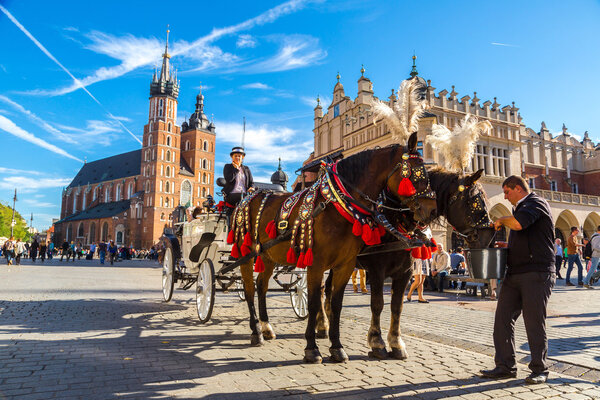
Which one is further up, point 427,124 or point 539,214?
point 427,124

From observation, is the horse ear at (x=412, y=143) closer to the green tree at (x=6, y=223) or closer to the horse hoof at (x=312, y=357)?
the horse hoof at (x=312, y=357)

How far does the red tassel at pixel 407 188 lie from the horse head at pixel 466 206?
17.6 inches

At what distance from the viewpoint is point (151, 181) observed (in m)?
78.6

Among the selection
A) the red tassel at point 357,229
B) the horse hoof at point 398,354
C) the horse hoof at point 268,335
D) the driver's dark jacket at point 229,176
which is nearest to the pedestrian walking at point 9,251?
the driver's dark jacket at point 229,176

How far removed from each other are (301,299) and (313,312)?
297 centimetres

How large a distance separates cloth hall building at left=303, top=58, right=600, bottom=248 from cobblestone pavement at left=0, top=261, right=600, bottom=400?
2240cm

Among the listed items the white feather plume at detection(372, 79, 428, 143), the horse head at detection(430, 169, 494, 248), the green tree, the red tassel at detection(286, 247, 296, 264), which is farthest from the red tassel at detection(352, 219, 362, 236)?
the green tree

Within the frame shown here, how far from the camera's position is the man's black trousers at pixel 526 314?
3621 millimetres

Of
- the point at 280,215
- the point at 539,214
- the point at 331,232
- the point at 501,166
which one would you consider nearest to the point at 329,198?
the point at 331,232

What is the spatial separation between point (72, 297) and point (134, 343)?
5.47 meters

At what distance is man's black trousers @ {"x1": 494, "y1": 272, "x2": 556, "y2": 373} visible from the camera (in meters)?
3.62

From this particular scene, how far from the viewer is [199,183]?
290ft

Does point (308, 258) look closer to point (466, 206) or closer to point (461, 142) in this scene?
point (466, 206)

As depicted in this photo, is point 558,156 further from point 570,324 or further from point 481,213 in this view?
point 481,213
